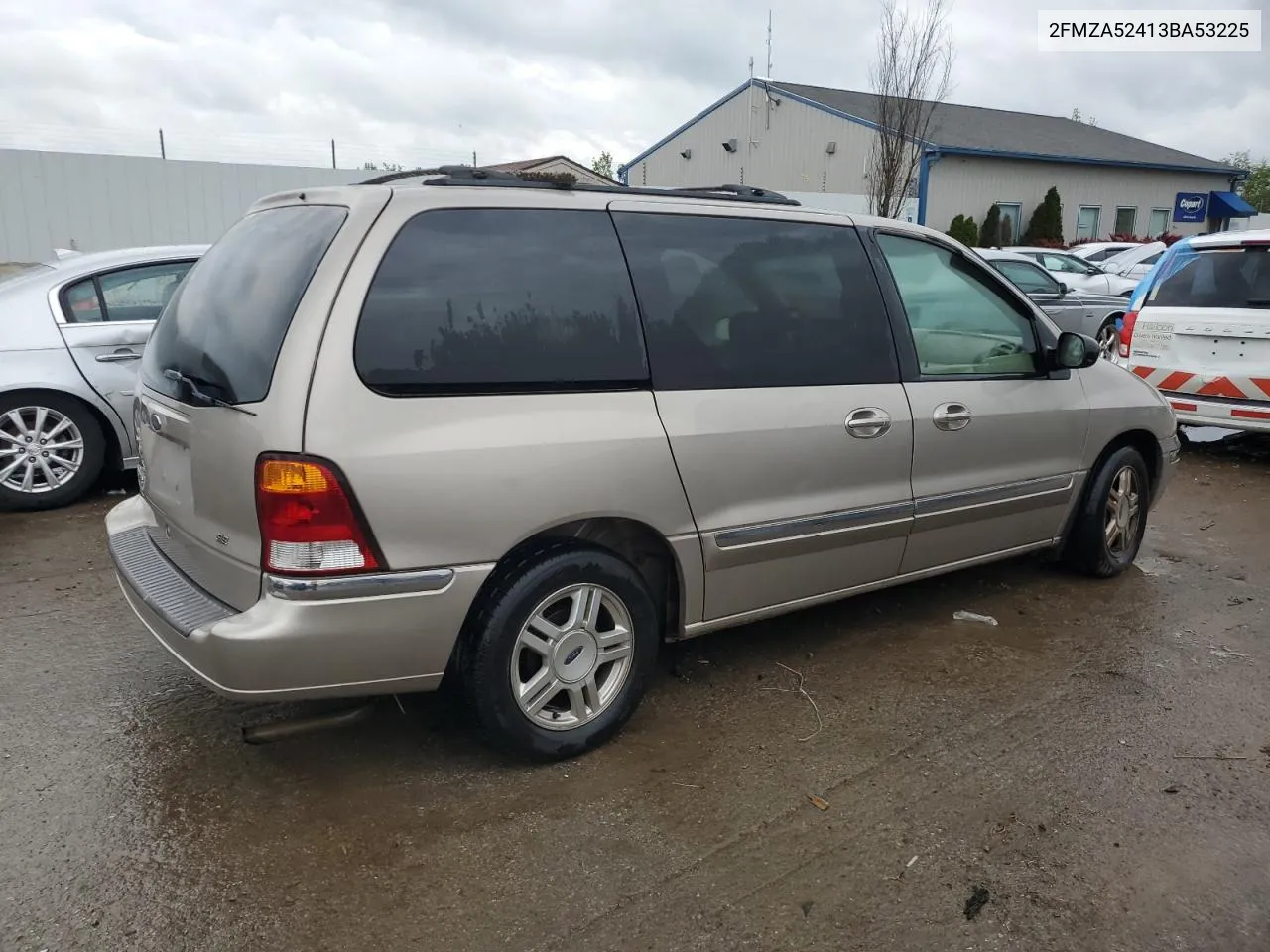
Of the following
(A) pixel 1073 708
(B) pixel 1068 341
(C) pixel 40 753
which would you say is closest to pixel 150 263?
(C) pixel 40 753

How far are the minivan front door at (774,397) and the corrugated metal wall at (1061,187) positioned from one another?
2573 centimetres

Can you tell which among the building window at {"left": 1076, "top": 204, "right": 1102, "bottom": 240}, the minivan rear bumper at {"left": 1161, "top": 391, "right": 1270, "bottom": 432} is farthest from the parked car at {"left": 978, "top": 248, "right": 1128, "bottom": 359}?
the building window at {"left": 1076, "top": 204, "right": 1102, "bottom": 240}

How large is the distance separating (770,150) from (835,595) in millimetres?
30141

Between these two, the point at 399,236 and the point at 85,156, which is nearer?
the point at 399,236

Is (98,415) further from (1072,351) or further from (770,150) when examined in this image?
(770,150)

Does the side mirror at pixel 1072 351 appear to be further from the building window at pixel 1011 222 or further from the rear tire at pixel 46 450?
the building window at pixel 1011 222

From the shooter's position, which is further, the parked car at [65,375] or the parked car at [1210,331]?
the parked car at [1210,331]

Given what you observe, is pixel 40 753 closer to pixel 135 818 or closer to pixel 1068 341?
pixel 135 818

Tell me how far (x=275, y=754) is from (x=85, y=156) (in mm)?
17878

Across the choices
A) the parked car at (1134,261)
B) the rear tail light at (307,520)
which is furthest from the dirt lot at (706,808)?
the parked car at (1134,261)

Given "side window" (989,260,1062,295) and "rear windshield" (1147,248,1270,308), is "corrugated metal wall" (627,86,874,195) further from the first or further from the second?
"rear windshield" (1147,248,1270,308)

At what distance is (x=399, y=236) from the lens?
2840 mm

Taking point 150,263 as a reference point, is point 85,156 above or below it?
above

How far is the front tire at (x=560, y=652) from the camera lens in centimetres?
292
